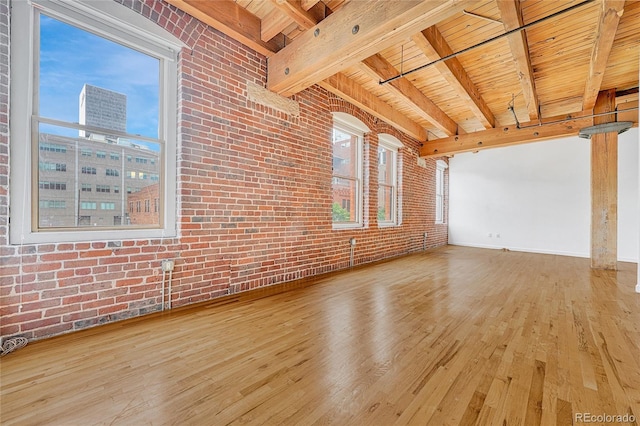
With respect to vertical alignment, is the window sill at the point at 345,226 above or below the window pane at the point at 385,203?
below

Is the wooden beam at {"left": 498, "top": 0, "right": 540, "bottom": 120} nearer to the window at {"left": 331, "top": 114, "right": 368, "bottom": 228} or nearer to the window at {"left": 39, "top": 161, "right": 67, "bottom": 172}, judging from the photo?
the window at {"left": 331, "top": 114, "right": 368, "bottom": 228}

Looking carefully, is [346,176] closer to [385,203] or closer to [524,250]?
[385,203]

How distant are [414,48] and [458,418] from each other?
3924 mm

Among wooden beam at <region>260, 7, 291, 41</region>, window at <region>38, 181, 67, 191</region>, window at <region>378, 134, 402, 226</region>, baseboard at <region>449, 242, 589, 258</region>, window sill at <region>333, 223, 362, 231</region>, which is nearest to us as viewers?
window at <region>38, 181, 67, 191</region>

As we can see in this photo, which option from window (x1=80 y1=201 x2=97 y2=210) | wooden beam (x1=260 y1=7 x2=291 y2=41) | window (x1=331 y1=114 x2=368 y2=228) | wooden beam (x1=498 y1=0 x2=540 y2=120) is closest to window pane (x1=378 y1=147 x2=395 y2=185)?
window (x1=331 y1=114 x2=368 y2=228)

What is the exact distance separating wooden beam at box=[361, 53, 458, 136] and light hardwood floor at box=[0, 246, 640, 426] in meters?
3.03

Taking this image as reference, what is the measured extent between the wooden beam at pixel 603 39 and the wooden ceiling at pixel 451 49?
0.01m

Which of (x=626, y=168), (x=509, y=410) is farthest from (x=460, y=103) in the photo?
(x=509, y=410)

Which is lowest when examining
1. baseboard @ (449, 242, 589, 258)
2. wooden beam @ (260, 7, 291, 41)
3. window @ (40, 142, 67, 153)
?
baseboard @ (449, 242, 589, 258)

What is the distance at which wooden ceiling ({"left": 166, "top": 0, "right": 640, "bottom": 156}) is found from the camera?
256 cm

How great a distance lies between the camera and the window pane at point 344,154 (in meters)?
4.83

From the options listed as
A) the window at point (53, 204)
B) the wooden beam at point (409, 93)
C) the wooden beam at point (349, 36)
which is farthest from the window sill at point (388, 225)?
the window at point (53, 204)

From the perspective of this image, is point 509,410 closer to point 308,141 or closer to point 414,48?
point 308,141

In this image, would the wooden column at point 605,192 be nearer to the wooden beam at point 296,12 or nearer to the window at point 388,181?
the window at point 388,181
